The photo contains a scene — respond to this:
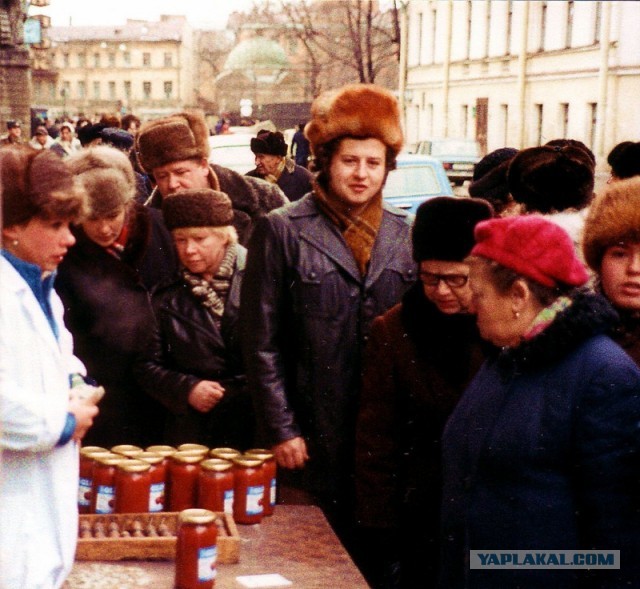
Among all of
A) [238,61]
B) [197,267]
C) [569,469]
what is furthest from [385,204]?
[238,61]

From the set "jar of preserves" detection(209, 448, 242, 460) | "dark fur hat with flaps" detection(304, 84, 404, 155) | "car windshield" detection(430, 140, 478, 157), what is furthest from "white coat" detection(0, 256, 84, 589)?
"car windshield" detection(430, 140, 478, 157)

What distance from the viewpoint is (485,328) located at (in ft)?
8.16

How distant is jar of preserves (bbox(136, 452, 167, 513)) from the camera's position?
125 inches

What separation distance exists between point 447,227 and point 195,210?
1061 millimetres

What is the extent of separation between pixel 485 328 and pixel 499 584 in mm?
579

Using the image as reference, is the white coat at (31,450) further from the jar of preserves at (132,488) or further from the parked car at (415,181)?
the parked car at (415,181)

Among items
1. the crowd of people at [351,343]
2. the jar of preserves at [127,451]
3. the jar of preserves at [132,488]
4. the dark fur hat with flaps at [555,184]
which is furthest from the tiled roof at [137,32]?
the jar of preserves at [132,488]

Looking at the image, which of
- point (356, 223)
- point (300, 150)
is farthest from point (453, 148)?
point (356, 223)

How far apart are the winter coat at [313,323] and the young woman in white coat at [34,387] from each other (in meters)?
0.98

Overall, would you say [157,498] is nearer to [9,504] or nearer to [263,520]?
[263,520]

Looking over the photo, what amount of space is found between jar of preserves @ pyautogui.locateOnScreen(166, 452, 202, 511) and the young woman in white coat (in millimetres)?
654

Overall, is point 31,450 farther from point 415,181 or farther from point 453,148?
point 453,148

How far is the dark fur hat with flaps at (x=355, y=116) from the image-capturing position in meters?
3.48

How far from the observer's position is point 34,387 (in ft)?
8.05
